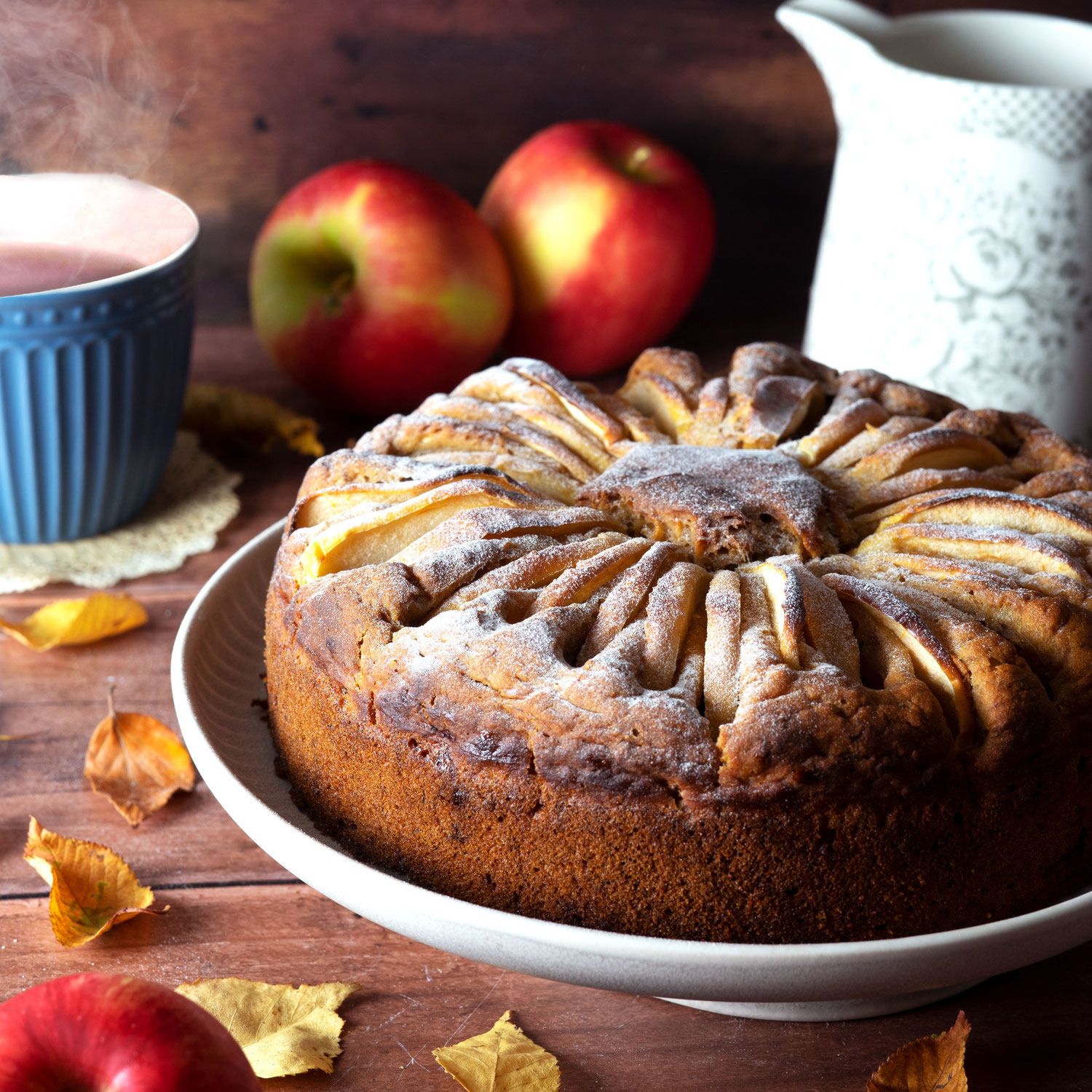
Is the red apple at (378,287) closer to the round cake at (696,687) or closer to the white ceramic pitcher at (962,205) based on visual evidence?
the white ceramic pitcher at (962,205)

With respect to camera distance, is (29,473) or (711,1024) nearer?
(711,1024)

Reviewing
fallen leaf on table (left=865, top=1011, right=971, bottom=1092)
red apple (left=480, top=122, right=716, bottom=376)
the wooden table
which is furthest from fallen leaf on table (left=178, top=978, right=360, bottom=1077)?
red apple (left=480, top=122, right=716, bottom=376)

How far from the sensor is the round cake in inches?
31.8

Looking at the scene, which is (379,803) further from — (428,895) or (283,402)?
(283,402)

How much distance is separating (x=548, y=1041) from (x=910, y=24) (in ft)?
4.34

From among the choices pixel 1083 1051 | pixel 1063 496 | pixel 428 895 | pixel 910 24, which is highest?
pixel 910 24

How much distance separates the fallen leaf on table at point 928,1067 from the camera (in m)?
0.81

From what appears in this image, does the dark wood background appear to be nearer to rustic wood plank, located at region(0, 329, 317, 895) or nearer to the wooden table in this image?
rustic wood plank, located at region(0, 329, 317, 895)

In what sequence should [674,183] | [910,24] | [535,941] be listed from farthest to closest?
[674,183] < [910,24] < [535,941]

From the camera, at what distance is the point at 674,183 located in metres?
1.85

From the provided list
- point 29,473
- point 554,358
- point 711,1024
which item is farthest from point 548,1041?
point 554,358

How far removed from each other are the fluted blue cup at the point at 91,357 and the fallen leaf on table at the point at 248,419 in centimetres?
21

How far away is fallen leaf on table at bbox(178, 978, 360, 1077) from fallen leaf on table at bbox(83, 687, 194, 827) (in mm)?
242

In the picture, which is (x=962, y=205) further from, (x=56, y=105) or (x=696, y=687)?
(x=56, y=105)
